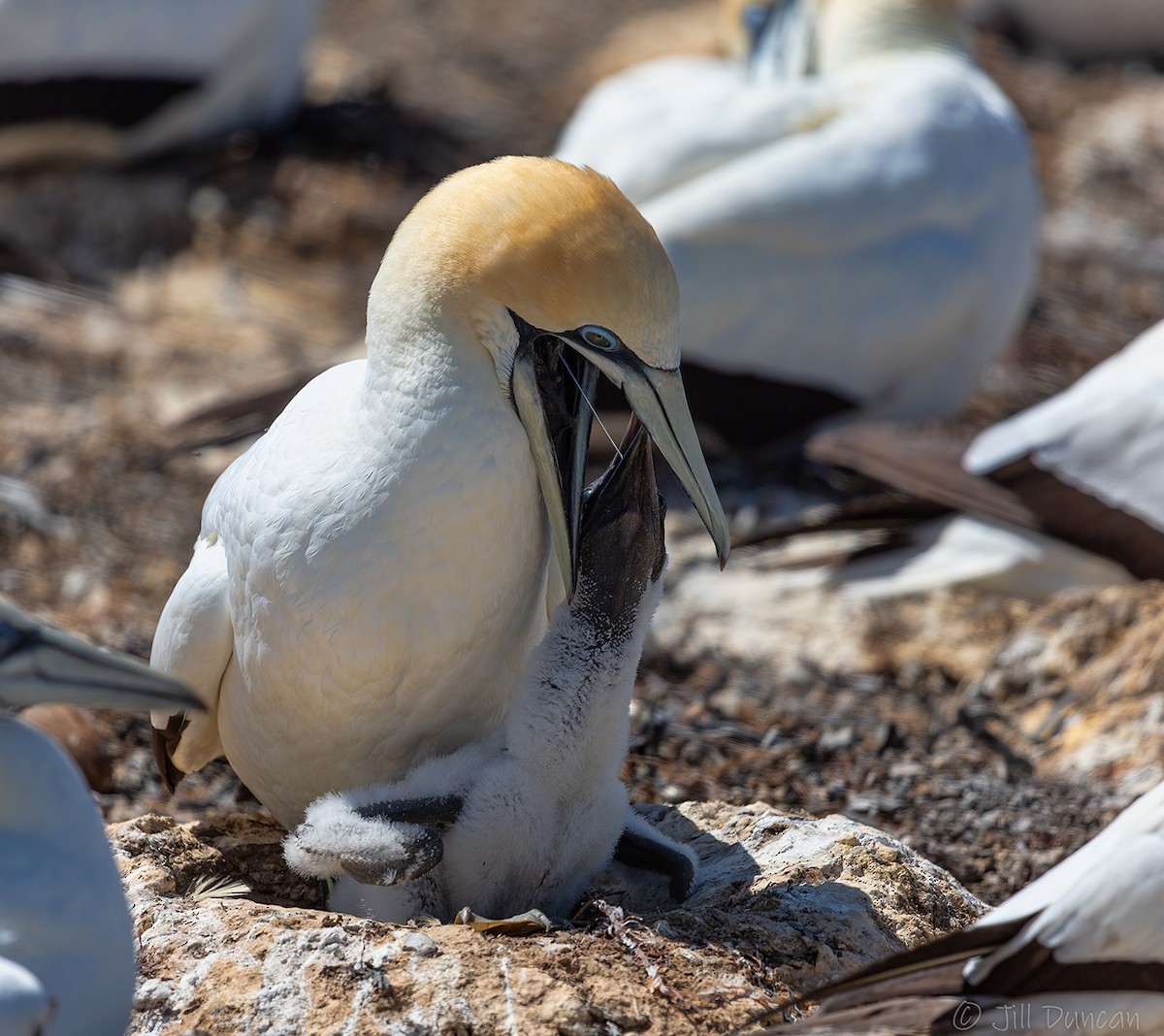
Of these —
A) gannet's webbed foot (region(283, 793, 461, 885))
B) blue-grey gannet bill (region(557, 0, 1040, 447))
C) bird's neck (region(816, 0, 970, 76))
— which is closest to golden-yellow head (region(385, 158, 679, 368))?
gannet's webbed foot (region(283, 793, 461, 885))

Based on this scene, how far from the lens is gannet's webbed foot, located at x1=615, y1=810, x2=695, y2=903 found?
3541 mm

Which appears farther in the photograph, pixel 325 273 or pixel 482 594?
pixel 325 273

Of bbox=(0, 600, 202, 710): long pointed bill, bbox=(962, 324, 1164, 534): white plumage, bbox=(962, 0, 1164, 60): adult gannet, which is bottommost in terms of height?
bbox=(962, 0, 1164, 60): adult gannet

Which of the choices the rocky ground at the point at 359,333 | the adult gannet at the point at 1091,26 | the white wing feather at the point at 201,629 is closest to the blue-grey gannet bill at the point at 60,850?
the white wing feather at the point at 201,629

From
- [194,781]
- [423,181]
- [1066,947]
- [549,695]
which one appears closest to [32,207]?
[423,181]

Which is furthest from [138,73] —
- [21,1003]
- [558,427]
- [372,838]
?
[21,1003]

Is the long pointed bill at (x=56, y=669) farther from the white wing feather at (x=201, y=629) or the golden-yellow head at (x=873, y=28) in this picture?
the golden-yellow head at (x=873, y=28)

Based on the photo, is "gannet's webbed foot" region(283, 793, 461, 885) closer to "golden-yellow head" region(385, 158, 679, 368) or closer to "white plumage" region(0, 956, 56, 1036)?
"white plumage" region(0, 956, 56, 1036)

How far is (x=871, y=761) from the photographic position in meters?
4.77

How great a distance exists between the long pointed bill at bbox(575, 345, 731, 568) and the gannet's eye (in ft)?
0.05

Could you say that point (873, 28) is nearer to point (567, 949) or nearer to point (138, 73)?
point (138, 73)

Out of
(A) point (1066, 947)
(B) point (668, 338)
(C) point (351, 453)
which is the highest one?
(B) point (668, 338)

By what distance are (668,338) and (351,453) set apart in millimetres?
630

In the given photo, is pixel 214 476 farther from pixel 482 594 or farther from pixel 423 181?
pixel 482 594
